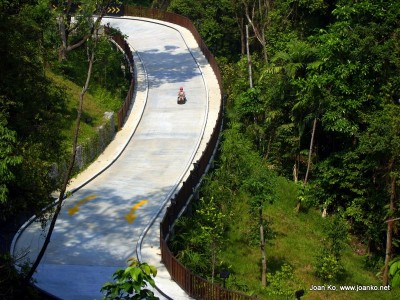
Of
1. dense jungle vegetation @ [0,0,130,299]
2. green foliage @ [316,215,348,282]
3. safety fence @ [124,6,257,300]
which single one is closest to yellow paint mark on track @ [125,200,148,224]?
safety fence @ [124,6,257,300]

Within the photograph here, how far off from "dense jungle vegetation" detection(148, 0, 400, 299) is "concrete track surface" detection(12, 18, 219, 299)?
1686 mm

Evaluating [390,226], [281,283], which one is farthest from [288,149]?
Result: [281,283]

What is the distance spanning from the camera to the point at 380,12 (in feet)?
105

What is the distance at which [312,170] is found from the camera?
33875 mm

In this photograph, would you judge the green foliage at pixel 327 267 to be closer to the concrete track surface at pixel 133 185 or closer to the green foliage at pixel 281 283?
the green foliage at pixel 281 283

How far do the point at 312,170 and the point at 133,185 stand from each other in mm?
9089

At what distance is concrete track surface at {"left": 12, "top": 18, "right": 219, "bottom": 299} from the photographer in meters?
22.1

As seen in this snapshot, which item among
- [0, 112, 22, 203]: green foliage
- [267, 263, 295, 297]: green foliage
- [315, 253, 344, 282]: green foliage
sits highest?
[0, 112, 22, 203]: green foliage

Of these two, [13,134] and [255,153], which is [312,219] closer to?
[255,153]

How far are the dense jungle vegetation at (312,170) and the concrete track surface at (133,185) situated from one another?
66.4 inches

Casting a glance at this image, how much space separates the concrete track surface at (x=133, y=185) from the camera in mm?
22062

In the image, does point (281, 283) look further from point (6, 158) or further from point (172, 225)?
point (6, 158)

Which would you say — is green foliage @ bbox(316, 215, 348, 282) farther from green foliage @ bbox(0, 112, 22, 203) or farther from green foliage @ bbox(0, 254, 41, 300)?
green foliage @ bbox(0, 112, 22, 203)

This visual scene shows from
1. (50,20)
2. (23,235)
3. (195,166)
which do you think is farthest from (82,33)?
(23,235)
